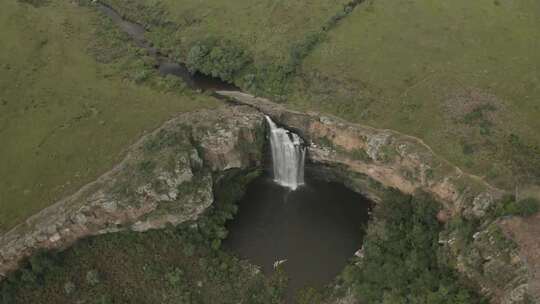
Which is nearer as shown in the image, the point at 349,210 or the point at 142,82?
the point at 349,210

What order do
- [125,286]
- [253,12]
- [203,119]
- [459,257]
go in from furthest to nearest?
[253,12] → [203,119] → [125,286] → [459,257]

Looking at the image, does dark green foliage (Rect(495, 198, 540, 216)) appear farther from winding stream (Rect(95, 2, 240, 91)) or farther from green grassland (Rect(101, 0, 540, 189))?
winding stream (Rect(95, 2, 240, 91))

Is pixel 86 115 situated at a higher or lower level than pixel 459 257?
higher

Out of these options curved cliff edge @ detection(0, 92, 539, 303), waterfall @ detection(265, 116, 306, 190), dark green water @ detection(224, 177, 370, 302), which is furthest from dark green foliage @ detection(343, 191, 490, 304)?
waterfall @ detection(265, 116, 306, 190)

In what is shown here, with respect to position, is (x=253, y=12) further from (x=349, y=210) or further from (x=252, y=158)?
(x=349, y=210)

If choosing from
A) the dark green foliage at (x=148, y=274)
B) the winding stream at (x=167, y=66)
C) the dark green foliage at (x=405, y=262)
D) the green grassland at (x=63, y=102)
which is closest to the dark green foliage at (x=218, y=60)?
the winding stream at (x=167, y=66)

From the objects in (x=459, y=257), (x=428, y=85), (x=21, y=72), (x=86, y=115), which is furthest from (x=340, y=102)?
(x=21, y=72)

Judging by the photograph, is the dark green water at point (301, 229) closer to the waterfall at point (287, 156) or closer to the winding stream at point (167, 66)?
the waterfall at point (287, 156)
